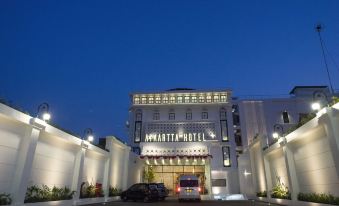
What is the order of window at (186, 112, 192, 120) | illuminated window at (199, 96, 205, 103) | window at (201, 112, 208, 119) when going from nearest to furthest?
window at (201, 112, 208, 119) → window at (186, 112, 192, 120) → illuminated window at (199, 96, 205, 103)

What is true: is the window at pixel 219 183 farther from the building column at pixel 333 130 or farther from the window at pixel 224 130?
the building column at pixel 333 130

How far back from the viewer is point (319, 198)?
11.4 meters

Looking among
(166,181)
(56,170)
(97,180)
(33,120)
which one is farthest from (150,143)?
(33,120)

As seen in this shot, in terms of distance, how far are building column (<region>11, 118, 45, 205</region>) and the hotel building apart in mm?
20219

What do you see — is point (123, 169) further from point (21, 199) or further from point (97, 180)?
point (21, 199)

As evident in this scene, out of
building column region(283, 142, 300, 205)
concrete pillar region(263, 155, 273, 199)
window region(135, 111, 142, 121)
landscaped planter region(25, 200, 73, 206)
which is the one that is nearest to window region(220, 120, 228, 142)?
window region(135, 111, 142, 121)

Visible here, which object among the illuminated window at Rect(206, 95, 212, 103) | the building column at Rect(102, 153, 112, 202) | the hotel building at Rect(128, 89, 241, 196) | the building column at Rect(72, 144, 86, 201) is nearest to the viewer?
the building column at Rect(72, 144, 86, 201)

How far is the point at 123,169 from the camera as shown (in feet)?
77.4

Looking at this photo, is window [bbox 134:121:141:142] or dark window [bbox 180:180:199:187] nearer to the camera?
dark window [bbox 180:180:199:187]

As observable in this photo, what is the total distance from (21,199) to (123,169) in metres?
13.4

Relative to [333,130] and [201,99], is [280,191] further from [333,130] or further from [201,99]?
[201,99]

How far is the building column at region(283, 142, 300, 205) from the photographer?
14.2m

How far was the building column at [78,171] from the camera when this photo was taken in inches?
607

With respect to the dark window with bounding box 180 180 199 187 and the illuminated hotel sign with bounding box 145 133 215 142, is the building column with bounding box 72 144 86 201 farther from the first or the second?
the illuminated hotel sign with bounding box 145 133 215 142
